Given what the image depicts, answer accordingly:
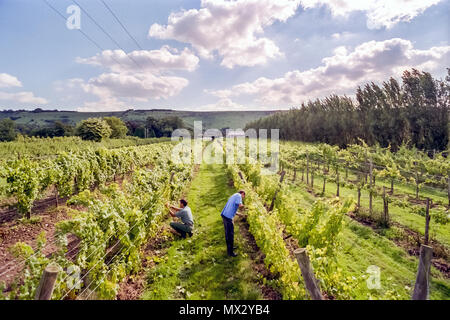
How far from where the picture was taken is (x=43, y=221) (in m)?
8.66

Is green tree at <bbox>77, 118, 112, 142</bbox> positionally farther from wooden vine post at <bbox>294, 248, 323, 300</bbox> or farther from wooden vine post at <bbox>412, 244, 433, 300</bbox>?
wooden vine post at <bbox>412, 244, 433, 300</bbox>

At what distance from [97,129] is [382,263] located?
168ft

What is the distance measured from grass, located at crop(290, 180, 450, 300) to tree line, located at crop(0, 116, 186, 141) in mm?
49063

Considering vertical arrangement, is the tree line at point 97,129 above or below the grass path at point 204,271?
above

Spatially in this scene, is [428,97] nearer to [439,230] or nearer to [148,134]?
[439,230]

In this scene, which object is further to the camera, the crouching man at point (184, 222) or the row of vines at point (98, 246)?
the crouching man at point (184, 222)

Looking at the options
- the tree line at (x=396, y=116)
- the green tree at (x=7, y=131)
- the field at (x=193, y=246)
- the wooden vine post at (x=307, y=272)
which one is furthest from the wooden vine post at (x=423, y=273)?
the green tree at (x=7, y=131)

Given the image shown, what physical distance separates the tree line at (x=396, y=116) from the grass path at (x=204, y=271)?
2363 centimetres

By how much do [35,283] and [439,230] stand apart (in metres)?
11.0

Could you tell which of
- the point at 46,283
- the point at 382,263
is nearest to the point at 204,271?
the point at 46,283

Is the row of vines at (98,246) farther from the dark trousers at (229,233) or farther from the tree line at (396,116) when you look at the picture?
the tree line at (396,116)

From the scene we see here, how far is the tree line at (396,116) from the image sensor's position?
2488cm

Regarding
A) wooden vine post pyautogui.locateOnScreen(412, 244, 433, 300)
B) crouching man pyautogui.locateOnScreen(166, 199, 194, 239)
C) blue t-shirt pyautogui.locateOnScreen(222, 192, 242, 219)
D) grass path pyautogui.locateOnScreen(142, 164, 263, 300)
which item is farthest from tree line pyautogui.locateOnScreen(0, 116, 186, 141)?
wooden vine post pyautogui.locateOnScreen(412, 244, 433, 300)
